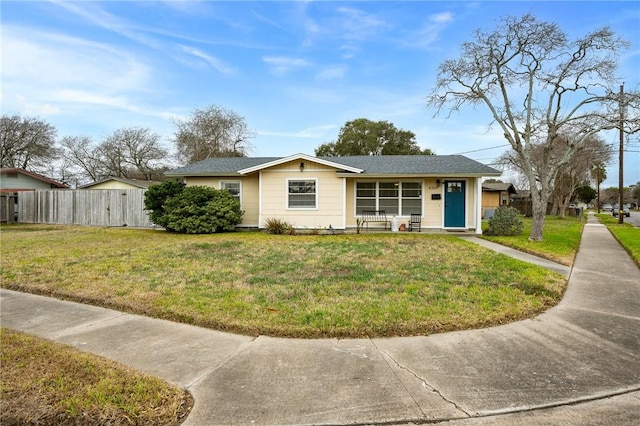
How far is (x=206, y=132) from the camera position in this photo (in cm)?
3681

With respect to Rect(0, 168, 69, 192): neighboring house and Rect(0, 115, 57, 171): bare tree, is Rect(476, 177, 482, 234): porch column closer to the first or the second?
Rect(0, 168, 69, 192): neighboring house

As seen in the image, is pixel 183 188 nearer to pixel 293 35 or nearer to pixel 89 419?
pixel 293 35

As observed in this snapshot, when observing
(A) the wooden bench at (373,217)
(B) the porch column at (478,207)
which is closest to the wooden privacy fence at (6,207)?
(A) the wooden bench at (373,217)

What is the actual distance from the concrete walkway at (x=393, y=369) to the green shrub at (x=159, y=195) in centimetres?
1081

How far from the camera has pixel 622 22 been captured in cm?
1152

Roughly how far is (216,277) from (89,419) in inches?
166

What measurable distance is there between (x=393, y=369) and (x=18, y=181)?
31673 millimetres

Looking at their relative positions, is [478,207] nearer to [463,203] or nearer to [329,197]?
[463,203]

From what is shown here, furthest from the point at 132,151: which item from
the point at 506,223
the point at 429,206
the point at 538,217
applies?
the point at 538,217

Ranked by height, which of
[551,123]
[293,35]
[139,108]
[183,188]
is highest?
[293,35]

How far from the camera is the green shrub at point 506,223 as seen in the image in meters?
13.8

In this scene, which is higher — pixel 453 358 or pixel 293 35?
pixel 293 35

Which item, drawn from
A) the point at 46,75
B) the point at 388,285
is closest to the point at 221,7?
the point at 46,75

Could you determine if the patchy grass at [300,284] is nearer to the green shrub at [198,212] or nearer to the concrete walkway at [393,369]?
the concrete walkway at [393,369]
